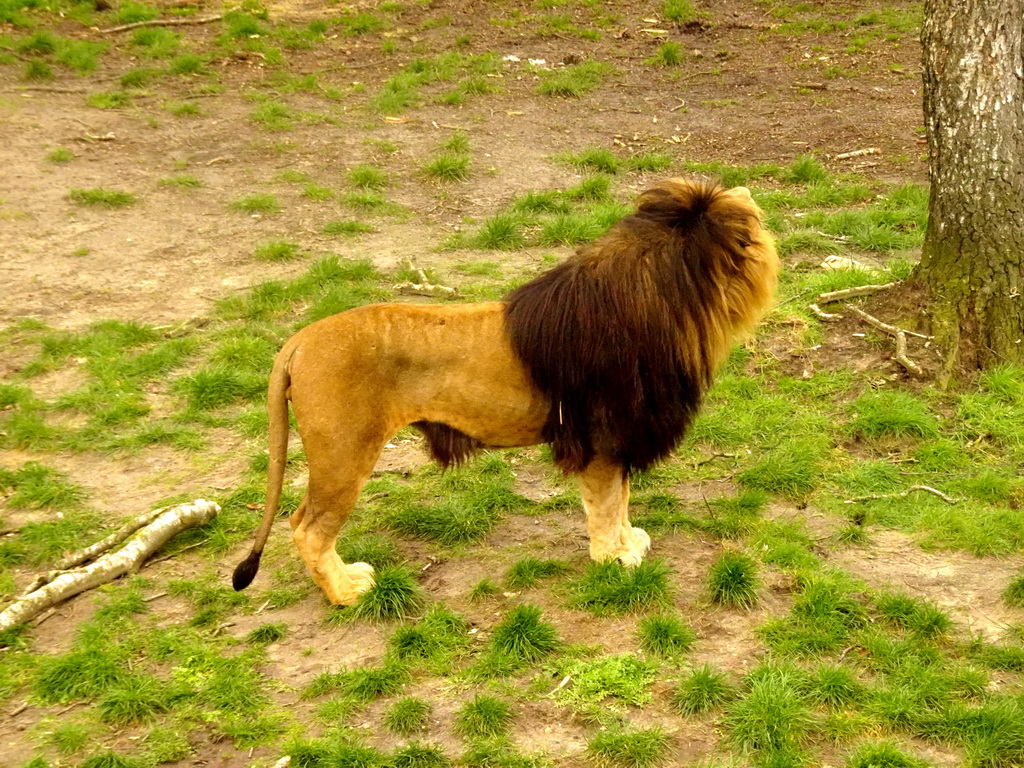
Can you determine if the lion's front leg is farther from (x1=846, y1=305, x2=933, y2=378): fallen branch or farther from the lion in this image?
(x1=846, y1=305, x2=933, y2=378): fallen branch

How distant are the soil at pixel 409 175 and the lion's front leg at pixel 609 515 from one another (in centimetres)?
20

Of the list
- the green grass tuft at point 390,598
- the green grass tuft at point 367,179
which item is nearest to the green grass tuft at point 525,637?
the green grass tuft at point 390,598

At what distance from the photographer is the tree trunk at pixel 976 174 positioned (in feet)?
19.6

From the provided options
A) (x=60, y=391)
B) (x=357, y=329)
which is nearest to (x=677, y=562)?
(x=357, y=329)

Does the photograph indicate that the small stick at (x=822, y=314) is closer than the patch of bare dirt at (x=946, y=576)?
No

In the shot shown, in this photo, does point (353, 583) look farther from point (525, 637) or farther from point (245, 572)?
point (525, 637)

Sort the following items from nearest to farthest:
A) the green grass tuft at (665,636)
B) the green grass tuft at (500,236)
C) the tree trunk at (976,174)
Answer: the green grass tuft at (665,636), the tree trunk at (976,174), the green grass tuft at (500,236)

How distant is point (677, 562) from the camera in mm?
5039

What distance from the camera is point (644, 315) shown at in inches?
178

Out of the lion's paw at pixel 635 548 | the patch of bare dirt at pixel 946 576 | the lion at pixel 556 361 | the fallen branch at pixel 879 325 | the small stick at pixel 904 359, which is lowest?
the patch of bare dirt at pixel 946 576

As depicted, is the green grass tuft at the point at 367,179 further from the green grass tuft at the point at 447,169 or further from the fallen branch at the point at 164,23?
the fallen branch at the point at 164,23

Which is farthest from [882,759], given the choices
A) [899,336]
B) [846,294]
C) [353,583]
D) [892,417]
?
[846,294]

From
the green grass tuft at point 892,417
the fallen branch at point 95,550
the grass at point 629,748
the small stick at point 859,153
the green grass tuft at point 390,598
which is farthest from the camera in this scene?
the small stick at point 859,153

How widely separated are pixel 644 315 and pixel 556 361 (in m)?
0.41
